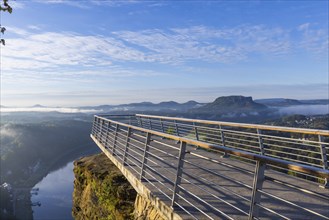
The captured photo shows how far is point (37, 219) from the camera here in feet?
332

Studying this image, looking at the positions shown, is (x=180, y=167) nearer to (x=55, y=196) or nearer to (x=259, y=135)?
(x=259, y=135)

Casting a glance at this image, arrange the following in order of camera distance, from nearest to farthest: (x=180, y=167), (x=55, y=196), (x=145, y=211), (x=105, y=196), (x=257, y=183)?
1. (x=257, y=183)
2. (x=180, y=167)
3. (x=145, y=211)
4. (x=105, y=196)
5. (x=55, y=196)

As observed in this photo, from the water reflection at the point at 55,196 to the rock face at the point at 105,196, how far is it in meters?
93.6

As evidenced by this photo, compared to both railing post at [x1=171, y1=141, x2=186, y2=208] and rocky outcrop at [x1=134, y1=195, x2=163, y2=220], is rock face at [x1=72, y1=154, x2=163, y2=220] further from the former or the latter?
railing post at [x1=171, y1=141, x2=186, y2=208]

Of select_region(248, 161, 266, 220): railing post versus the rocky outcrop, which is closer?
select_region(248, 161, 266, 220): railing post

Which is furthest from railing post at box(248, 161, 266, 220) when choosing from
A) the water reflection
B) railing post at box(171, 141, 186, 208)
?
the water reflection

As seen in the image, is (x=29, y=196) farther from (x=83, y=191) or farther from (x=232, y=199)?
(x=232, y=199)

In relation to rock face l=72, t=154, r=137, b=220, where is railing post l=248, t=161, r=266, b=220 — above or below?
above

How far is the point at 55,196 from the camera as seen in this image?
12144cm

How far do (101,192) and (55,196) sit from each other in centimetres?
11989

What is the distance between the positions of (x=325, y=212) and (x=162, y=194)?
3.07 meters

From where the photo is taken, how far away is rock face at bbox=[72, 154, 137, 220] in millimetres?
9594

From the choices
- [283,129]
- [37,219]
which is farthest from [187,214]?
[37,219]

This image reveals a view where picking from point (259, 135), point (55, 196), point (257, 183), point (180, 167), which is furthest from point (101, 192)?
point (55, 196)
